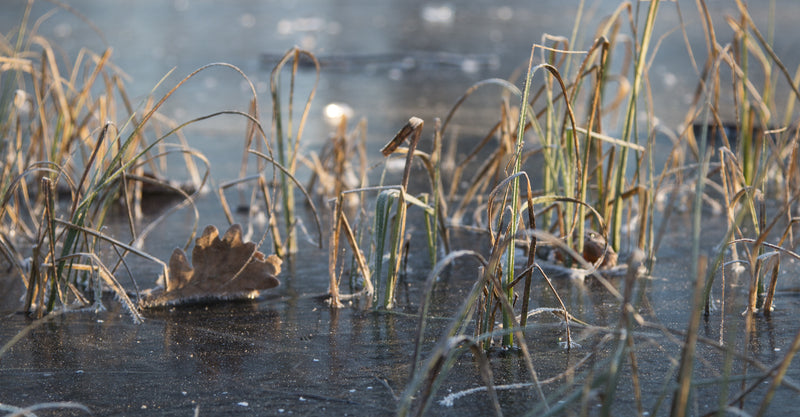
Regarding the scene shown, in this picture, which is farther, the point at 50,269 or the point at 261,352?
the point at 50,269

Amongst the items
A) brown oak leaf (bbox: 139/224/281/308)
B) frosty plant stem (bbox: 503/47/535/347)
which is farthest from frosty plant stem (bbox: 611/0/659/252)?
brown oak leaf (bbox: 139/224/281/308)

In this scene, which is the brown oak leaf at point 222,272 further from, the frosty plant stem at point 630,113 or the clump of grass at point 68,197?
the frosty plant stem at point 630,113

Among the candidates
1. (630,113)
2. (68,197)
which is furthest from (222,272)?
(68,197)

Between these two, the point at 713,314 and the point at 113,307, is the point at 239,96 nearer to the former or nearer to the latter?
the point at 113,307

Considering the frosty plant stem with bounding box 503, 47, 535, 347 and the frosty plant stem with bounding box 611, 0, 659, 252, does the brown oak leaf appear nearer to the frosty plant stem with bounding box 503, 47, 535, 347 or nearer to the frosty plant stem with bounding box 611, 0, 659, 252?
the frosty plant stem with bounding box 503, 47, 535, 347

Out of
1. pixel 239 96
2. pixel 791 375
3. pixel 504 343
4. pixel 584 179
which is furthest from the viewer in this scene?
pixel 239 96

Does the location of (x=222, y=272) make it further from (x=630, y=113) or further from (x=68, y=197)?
(x=68, y=197)

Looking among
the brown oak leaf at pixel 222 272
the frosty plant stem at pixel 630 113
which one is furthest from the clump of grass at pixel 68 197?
the frosty plant stem at pixel 630 113

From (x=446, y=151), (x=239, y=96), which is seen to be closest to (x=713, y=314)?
(x=446, y=151)
